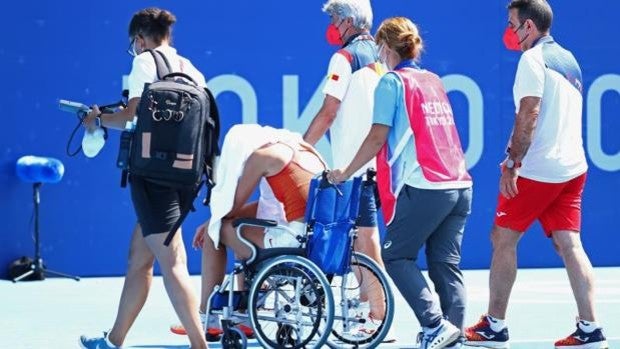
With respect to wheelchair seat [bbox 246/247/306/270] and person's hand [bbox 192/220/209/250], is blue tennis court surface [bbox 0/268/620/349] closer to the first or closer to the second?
person's hand [bbox 192/220/209/250]

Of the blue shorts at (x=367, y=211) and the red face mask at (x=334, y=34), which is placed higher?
the red face mask at (x=334, y=34)

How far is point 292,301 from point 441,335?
29.6 inches

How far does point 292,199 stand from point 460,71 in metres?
4.15

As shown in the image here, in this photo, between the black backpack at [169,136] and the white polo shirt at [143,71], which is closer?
the black backpack at [169,136]

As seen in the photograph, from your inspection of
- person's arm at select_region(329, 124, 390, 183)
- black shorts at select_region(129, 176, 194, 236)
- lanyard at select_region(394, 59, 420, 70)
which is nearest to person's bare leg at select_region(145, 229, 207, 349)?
black shorts at select_region(129, 176, 194, 236)

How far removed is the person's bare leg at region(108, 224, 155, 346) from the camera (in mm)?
7418

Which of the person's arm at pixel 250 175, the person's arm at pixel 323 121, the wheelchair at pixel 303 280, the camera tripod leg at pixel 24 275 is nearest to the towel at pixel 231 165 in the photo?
the person's arm at pixel 250 175

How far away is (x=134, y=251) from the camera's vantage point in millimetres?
7453

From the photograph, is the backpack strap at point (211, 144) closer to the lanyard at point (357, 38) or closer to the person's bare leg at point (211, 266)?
the person's bare leg at point (211, 266)

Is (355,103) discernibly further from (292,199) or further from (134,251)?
(134,251)

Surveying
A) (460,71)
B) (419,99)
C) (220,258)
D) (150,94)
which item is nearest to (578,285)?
(419,99)

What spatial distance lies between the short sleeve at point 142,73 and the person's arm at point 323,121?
4.13 feet

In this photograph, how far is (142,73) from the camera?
7324 mm

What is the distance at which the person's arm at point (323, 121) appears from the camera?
27.3ft
